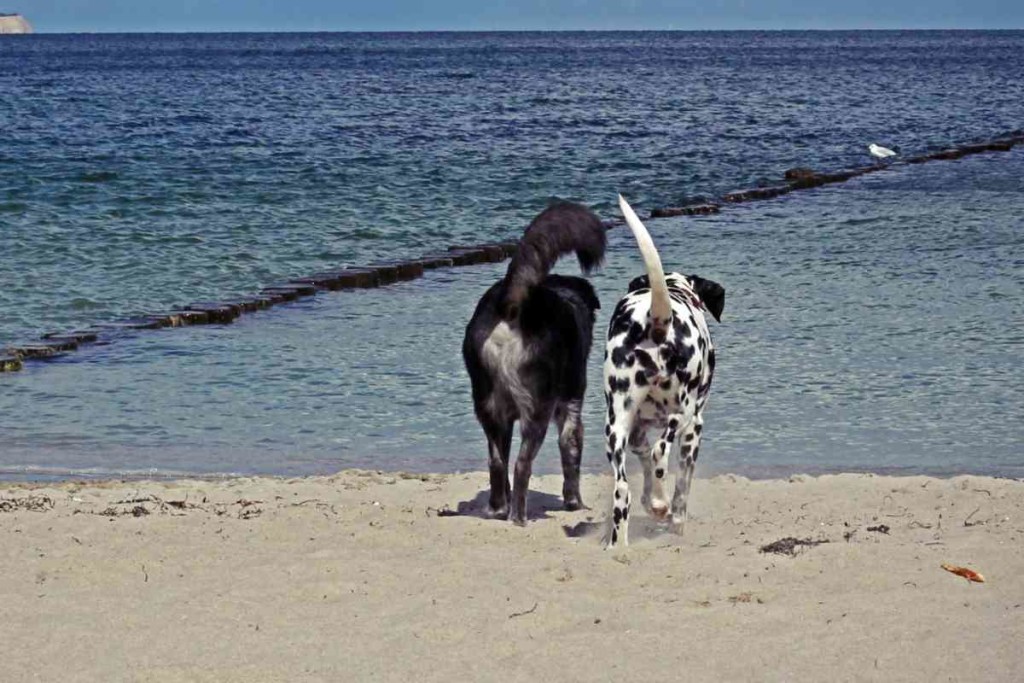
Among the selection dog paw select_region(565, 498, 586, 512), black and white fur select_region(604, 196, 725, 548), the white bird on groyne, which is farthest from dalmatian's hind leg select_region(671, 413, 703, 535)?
the white bird on groyne

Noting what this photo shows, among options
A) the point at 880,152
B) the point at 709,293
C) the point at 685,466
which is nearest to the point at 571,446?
the point at 685,466

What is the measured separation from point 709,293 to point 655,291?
1296mm

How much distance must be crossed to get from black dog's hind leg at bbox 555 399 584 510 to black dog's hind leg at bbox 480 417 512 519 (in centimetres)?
31

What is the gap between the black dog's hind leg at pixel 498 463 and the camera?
7883 mm

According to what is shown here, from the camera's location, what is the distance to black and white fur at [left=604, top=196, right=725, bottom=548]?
7.18 meters

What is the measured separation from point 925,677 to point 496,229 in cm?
1953

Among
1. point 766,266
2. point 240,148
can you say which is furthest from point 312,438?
point 240,148

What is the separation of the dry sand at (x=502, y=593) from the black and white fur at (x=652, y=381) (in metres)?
0.30

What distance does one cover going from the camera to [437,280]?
19.2m

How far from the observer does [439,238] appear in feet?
77.4

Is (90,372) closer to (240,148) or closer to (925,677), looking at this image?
(925,677)

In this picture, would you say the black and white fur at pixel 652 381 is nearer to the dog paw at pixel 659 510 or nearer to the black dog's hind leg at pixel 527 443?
the dog paw at pixel 659 510

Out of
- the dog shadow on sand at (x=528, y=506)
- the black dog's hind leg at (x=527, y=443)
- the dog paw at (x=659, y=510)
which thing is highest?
the black dog's hind leg at (x=527, y=443)

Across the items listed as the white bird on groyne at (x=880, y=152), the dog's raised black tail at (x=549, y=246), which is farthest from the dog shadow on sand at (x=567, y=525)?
the white bird on groyne at (x=880, y=152)
